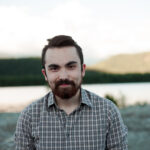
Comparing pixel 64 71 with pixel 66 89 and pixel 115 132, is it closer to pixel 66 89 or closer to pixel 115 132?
pixel 66 89

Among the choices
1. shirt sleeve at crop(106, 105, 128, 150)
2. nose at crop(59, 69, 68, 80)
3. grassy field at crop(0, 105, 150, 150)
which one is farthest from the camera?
grassy field at crop(0, 105, 150, 150)

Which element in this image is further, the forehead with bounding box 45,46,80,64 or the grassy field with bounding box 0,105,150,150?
the grassy field with bounding box 0,105,150,150

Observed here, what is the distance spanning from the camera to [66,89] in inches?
81.5

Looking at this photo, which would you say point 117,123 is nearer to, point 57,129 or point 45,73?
point 57,129

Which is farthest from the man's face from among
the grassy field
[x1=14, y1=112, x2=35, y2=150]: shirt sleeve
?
the grassy field

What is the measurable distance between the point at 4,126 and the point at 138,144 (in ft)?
10.7

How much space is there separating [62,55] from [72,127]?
0.55 metres

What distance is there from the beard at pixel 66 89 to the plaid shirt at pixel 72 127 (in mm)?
116

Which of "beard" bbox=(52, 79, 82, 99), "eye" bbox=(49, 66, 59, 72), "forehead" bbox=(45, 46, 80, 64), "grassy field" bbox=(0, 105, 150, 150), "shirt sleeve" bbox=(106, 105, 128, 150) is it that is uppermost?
"forehead" bbox=(45, 46, 80, 64)

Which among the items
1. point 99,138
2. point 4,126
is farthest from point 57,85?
point 4,126

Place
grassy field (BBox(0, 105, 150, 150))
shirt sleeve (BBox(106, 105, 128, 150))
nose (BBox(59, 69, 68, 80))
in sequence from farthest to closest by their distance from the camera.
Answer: grassy field (BBox(0, 105, 150, 150))
shirt sleeve (BBox(106, 105, 128, 150))
nose (BBox(59, 69, 68, 80))

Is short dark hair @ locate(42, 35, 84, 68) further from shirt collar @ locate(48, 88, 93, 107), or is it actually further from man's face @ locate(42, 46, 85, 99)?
shirt collar @ locate(48, 88, 93, 107)

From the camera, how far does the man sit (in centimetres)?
207

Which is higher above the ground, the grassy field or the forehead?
the forehead
